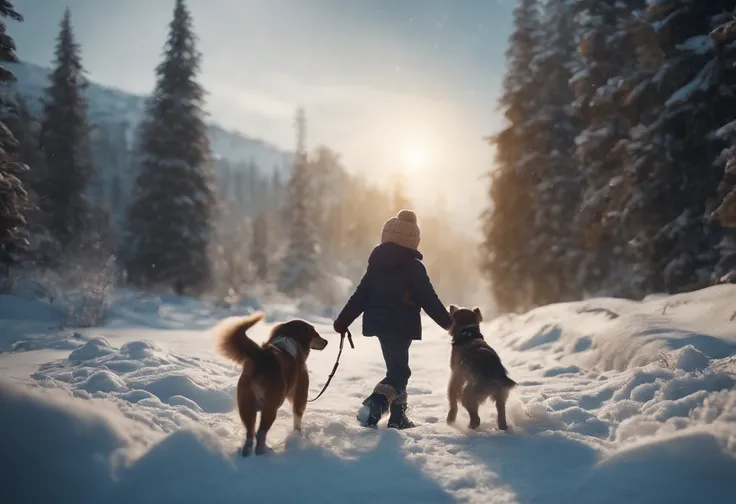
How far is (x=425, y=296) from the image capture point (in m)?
4.94

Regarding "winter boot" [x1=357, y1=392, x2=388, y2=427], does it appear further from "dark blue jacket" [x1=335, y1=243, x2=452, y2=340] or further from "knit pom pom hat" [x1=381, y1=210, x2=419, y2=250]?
"knit pom pom hat" [x1=381, y1=210, x2=419, y2=250]

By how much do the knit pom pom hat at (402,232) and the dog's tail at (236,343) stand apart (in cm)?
197

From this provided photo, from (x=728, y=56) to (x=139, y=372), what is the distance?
37.3 ft

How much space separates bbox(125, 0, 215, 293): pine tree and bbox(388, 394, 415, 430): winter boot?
710 inches

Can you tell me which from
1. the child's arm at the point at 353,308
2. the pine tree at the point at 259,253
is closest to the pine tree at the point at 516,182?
the child's arm at the point at 353,308

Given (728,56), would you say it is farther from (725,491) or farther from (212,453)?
(212,453)

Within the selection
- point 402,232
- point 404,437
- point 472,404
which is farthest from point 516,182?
point 404,437

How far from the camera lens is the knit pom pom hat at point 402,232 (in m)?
5.14

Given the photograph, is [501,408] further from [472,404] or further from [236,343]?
[236,343]

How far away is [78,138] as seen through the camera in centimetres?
2494

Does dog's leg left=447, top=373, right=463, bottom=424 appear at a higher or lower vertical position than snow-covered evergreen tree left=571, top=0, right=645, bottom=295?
lower

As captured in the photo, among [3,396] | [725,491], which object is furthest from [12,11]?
[725,491]

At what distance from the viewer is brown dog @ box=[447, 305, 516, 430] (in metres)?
4.34

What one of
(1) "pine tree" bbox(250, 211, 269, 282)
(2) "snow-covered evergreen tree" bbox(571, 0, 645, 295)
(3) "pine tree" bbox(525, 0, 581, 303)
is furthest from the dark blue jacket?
(1) "pine tree" bbox(250, 211, 269, 282)
